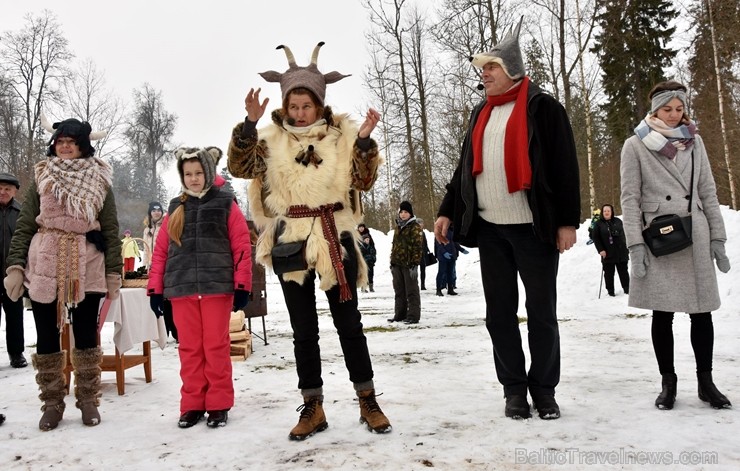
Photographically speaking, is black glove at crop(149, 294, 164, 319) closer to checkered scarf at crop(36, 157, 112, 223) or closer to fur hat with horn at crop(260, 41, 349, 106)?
checkered scarf at crop(36, 157, 112, 223)

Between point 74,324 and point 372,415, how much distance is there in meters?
2.21

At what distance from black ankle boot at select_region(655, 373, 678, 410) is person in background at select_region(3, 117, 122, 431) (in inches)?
141

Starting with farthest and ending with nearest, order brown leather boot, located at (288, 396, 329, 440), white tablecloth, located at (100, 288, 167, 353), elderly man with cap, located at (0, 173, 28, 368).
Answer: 1. elderly man with cap, located at (0, 173, 28, 368)
2. white tablecloth, located at (100, 288, 167, 353)
3. brown leather boot, located at (288, 396, 329, 440)

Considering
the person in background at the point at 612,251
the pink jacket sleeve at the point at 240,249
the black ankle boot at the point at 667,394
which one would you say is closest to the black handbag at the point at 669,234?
the black ankle boot at the point at 667,394

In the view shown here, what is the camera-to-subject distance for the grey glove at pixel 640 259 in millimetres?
3432

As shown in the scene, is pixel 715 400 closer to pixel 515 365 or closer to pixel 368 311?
pixel 515 365

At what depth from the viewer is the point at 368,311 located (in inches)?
424

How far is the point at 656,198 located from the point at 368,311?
7749 mm

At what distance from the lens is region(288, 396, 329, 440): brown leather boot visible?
2965 millimetres

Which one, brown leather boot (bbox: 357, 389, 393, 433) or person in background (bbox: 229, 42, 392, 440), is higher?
person in background (bbox: 229, 42, 392, 440)

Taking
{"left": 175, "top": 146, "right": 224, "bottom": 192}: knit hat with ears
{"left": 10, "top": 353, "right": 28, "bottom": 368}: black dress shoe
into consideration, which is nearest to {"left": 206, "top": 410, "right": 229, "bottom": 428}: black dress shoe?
{"left": 175, "top": 146, "right": 224, "bottom": 192}: knit hat with ears

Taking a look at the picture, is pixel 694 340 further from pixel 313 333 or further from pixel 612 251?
pixel 612 251

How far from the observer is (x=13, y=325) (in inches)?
240

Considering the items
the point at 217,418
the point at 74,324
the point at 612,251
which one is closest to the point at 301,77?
the point at 217,418
